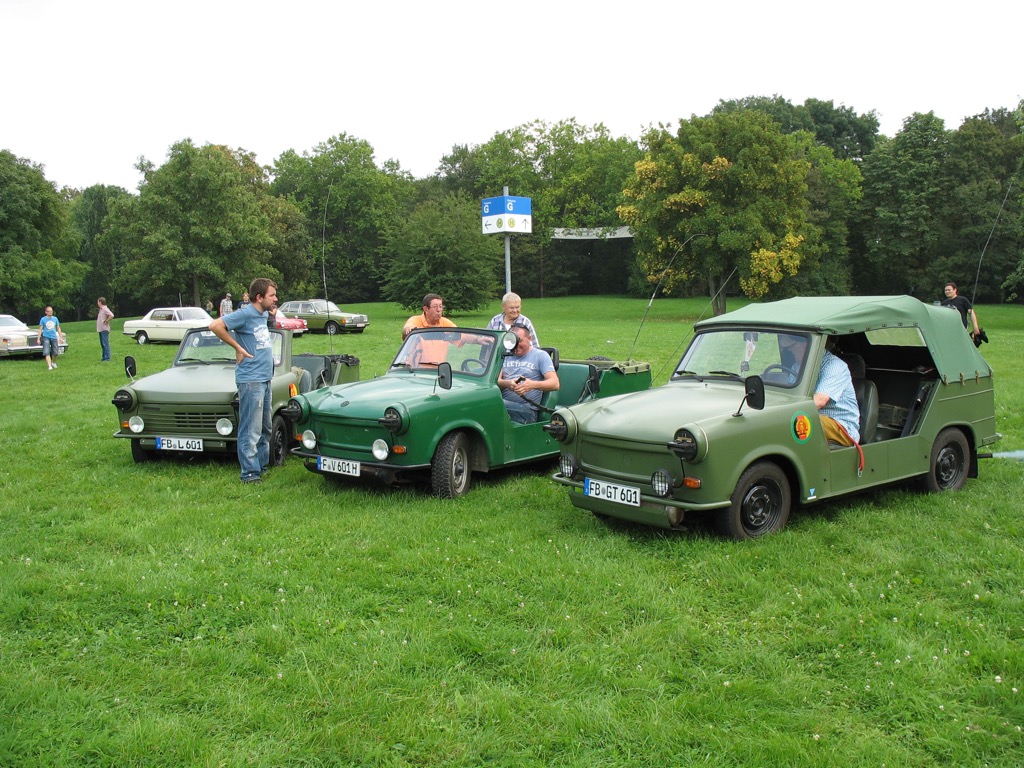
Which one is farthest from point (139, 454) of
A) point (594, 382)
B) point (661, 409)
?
point (661, 409)

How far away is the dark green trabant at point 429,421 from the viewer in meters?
7.34

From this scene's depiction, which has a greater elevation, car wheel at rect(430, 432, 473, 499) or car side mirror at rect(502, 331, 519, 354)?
car side mirror at rect(502, 331, 519, 354)

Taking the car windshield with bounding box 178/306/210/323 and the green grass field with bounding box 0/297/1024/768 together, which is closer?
the green grass field with bounding box 0/297/1024/768

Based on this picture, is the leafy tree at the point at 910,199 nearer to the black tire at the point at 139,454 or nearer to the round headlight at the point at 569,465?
the round headlight at the point at 569,465

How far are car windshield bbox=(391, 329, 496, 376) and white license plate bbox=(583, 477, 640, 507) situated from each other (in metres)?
2.31

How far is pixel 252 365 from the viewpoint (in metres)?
8.34

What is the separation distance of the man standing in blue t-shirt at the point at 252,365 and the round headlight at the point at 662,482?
4.36 metres

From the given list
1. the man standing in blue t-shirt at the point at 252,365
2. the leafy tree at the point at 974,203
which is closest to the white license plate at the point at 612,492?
the man standing in blue t-shirt at the point at 252,365

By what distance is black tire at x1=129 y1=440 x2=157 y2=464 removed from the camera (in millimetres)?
9375

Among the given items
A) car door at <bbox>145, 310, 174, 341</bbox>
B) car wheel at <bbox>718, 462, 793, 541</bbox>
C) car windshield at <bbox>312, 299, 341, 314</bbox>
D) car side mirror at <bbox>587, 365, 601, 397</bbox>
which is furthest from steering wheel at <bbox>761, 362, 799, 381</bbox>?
car windshield at <bbox>312, 299, 341, 314</bbox>

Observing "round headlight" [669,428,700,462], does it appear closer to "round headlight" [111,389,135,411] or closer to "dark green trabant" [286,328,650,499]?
"dark green trabant" [286,328,650,499]

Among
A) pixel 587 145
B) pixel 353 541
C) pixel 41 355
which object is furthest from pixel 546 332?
pixel 587 145

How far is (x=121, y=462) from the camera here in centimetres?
962

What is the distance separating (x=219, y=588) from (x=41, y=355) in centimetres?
2428
